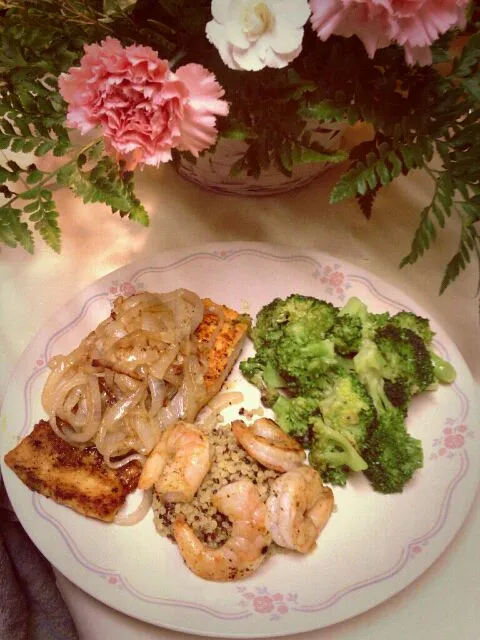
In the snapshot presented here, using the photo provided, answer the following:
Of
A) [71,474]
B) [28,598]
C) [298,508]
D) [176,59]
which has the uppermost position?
[176,59]

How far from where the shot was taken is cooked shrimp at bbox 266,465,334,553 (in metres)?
1.52

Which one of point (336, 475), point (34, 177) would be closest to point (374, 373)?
point (336, 475)

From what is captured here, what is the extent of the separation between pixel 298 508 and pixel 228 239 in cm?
96

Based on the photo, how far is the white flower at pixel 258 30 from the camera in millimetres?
1311

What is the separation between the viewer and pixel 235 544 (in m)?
1.52

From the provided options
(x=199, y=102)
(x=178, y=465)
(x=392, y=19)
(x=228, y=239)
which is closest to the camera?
(x=392, y=19)

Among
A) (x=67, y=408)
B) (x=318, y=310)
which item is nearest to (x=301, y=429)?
(x=318, y=310)

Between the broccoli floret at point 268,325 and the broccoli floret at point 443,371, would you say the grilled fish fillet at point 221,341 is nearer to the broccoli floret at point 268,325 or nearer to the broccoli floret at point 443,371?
the broccoli floret at point 268,325

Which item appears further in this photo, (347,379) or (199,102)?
(347,379)

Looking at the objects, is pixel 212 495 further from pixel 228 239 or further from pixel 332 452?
pixel 228 239

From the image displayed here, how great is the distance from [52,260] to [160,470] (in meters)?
0.86

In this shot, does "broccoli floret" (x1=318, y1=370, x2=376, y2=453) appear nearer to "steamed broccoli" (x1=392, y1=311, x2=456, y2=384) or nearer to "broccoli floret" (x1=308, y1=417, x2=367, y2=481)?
"broccoli floret" (x1=308, y1=417, x2=367, y2=481)

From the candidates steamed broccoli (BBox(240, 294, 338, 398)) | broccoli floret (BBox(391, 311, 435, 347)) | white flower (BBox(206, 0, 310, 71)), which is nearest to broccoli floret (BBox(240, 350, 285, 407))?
steamed broccoli (BBox(240, 294, 338, 398))

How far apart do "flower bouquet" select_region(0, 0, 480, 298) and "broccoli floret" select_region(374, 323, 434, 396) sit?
10.7 inches
